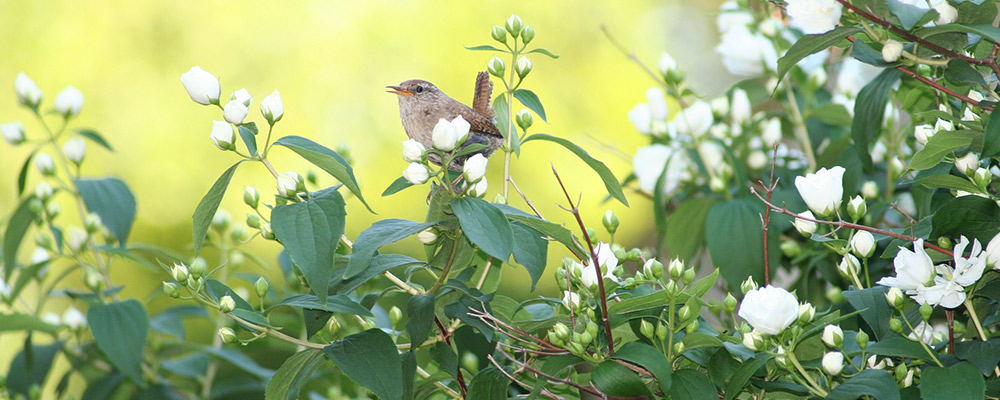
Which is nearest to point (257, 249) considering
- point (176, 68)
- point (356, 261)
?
point (176, 68)

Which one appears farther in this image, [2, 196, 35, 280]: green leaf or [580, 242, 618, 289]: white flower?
[2, 196, 35, 280]: green leaf

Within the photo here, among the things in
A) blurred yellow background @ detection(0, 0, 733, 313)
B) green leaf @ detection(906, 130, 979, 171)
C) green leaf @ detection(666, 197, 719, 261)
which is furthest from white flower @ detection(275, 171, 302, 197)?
blurred yellow background @ detection(0, 0, 733, 313)

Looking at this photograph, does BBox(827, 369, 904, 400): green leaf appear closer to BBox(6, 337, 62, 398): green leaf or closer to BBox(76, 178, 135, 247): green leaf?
BBox(76, 178, 135, 247): green leaf

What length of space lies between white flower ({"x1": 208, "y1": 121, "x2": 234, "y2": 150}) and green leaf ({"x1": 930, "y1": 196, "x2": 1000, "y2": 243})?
650 mm

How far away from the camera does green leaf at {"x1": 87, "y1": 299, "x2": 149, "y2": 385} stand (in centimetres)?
122

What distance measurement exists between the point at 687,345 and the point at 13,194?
3.37 metres

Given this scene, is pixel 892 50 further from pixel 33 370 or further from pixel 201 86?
pixel 33 370

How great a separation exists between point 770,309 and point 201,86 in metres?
0.56

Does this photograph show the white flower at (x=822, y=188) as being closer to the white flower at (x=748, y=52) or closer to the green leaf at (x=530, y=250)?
the green leaf at (x=530, y=250)

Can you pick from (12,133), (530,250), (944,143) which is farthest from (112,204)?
(944,143)

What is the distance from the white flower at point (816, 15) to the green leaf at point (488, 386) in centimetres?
44

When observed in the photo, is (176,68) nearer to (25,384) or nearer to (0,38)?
(0,38)

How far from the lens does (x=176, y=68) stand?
3.44m

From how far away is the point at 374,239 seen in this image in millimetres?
674
